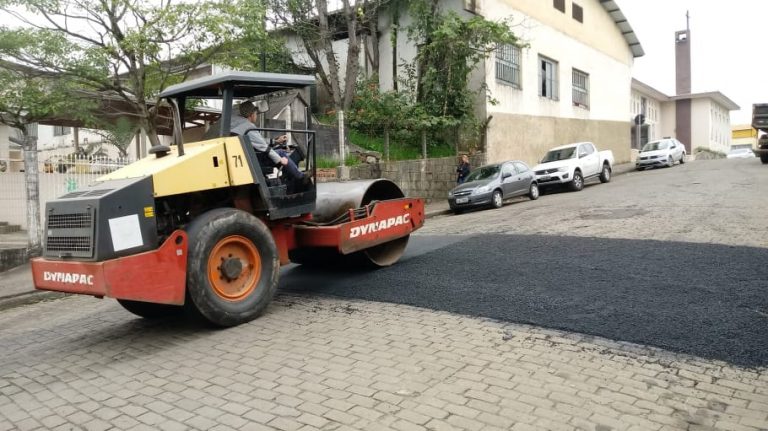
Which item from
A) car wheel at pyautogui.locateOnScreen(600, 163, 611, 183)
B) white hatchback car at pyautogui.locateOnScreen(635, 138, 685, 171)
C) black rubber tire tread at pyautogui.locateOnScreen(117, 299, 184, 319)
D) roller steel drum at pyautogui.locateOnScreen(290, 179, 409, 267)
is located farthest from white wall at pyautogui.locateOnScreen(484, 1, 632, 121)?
black rubber tire tread at pyautogui.locateOnScreen(117, 299, 184, 319)

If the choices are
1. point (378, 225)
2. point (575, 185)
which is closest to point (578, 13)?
point (575, 185)

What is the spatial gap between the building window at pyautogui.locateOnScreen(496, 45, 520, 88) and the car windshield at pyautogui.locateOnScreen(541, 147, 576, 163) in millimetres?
3759

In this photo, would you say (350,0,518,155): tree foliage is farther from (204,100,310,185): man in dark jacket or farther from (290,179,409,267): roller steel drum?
(204,100,310,185): man in dark jacket

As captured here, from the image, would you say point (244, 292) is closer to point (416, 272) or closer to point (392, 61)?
point (416, 272)

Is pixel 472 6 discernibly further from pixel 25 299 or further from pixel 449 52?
pixel 25 299

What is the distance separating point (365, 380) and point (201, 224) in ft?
7.24

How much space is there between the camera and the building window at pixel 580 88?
2841 centimetres

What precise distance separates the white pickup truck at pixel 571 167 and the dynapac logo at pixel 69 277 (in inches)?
653

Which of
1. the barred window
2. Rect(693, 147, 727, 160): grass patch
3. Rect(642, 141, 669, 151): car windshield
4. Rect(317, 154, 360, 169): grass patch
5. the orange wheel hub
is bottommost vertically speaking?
the orange wheel hub

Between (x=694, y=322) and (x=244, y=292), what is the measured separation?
4114 millimetres

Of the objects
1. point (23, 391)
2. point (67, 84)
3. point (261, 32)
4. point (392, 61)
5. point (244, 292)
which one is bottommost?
point (23, 391)

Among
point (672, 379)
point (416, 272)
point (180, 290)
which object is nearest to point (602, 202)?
point (416, 272)

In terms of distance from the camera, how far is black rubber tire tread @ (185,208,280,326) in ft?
16.7

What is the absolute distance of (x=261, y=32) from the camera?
1251 cm
